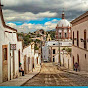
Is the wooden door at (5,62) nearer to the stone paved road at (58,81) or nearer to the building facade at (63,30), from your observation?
the stone paved road at (58,81)

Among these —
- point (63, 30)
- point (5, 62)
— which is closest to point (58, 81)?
point (5, 62)

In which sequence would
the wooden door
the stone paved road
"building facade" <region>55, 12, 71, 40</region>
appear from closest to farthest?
1. the stone paved road
2. the wooden door
3. "building facade" <region>55, 12, 71, 40</region>

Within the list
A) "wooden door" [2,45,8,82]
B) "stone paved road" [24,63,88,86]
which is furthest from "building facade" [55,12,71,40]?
"wooden door" [2,45,8,82]

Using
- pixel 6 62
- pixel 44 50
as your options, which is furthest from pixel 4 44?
pixel 44 50

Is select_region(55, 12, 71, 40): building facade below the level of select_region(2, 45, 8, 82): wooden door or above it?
above

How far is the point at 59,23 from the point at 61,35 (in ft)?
12.6

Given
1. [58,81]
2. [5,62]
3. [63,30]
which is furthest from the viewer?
[63,30]

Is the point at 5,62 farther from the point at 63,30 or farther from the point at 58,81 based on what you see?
the point at 63,30

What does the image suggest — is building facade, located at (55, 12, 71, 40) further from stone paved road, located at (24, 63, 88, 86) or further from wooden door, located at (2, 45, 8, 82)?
wooden door, located at (2, 45, 8, 82)

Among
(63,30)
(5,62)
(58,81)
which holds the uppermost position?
(63,30)

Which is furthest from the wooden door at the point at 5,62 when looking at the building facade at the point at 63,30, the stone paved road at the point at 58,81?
the building facade at the point at 63,30

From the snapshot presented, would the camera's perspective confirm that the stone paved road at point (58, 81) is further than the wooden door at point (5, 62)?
No

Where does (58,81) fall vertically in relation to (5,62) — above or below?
below

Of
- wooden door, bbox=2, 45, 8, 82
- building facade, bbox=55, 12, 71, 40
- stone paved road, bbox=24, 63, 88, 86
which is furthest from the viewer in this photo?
building facade, bbox=55, 12, 71, 40
